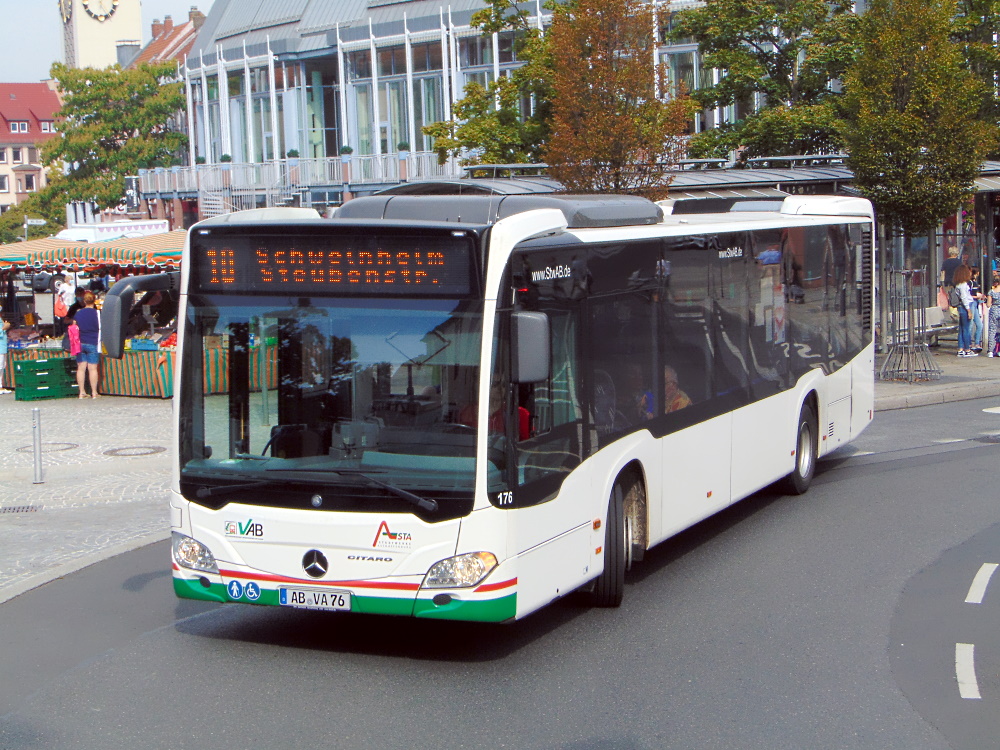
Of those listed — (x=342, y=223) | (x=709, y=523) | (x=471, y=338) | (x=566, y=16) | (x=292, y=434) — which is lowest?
(x=709, y=523)

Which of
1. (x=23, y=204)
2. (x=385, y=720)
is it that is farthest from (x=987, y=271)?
(x=23, y=204)

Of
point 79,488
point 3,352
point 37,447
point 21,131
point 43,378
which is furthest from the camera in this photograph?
point 21,131

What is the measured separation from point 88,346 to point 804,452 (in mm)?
13237

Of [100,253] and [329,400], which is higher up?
[100,253]

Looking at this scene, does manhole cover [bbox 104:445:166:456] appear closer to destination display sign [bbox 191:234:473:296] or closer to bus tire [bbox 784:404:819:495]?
bus tire [bbox 784:404:819:495]

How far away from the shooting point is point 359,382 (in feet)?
22.9

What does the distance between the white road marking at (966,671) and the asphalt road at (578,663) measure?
2 centimetres

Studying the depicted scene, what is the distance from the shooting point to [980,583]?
8.88m

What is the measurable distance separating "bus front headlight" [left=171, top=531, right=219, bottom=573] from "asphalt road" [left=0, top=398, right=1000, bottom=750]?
52 centimetres

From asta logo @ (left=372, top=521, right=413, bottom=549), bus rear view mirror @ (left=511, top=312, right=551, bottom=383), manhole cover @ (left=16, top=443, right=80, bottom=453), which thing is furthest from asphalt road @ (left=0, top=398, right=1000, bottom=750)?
manhole cover @ (left=16, top=443, right=80, bottom=453)

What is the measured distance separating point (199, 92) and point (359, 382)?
4946cm

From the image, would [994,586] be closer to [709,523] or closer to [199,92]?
[709,523]

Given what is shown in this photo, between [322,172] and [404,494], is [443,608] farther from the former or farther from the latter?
[322,172]

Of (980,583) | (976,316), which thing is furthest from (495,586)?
(976,316)
